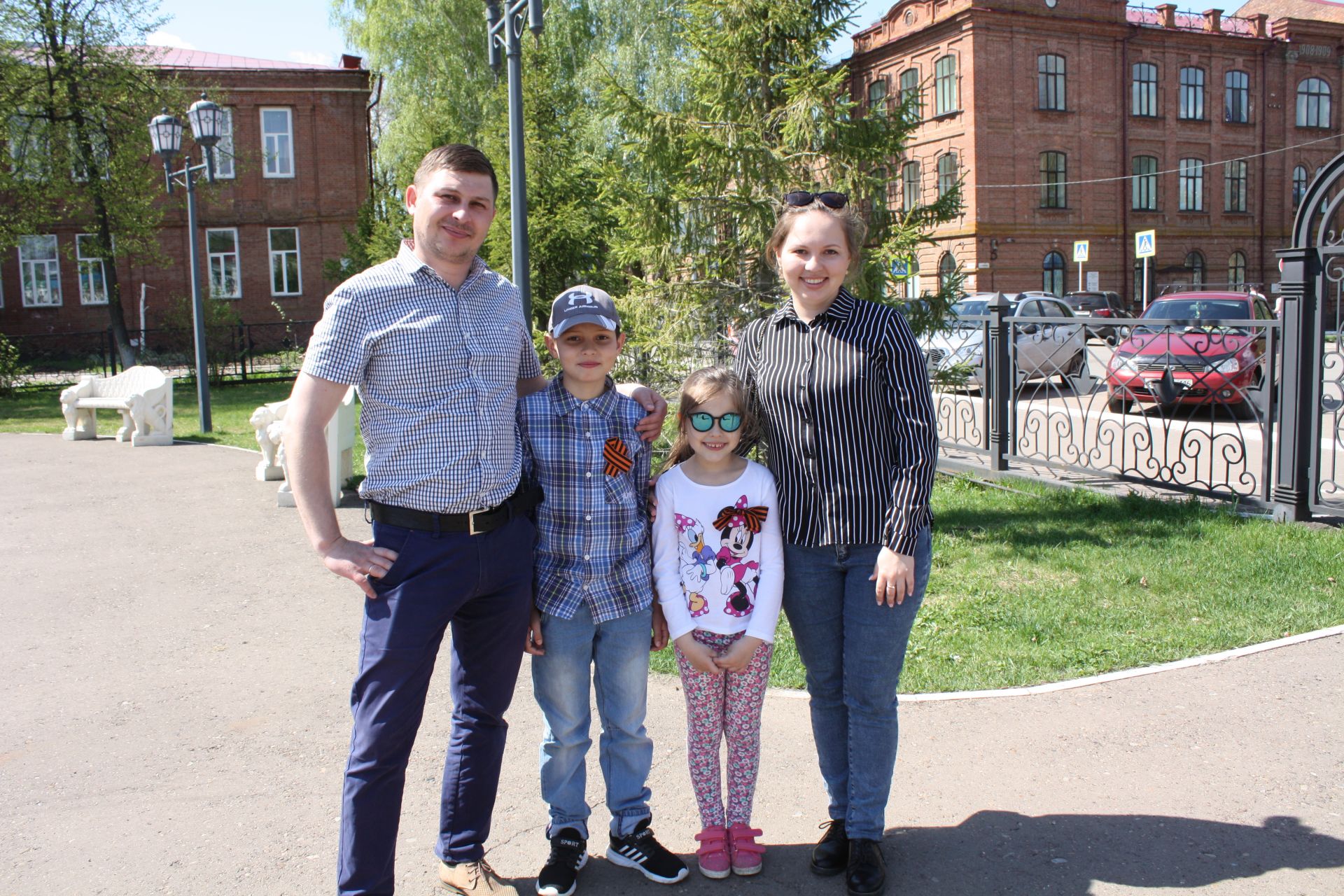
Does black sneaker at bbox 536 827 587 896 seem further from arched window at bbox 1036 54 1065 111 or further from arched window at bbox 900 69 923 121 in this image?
arched window at bbox 1036 54 1065 111

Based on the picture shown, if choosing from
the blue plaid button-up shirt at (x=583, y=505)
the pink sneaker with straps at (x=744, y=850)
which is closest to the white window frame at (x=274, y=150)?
the blue plaid button-up shirt at (x=583, y=505)

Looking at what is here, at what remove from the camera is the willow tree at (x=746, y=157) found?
745cm

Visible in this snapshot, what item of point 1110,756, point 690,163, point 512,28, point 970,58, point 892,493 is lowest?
point 1110,756

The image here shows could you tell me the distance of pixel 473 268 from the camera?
2967 millimetres

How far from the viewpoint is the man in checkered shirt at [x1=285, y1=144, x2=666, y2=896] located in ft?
8.79

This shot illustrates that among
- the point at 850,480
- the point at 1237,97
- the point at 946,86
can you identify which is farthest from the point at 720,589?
the point at 1237,97

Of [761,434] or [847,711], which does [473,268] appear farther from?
[847,711]

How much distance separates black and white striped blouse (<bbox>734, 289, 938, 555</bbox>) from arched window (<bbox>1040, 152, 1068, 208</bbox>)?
38.7 metres

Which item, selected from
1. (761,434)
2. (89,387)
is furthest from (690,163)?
(89,387)

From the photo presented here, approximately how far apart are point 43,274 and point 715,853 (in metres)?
37.5

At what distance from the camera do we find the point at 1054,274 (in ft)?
129

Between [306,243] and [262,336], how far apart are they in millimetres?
8389

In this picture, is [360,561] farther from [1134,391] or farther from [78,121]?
[78,121]

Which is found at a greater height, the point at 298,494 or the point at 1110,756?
the point at 298,494
